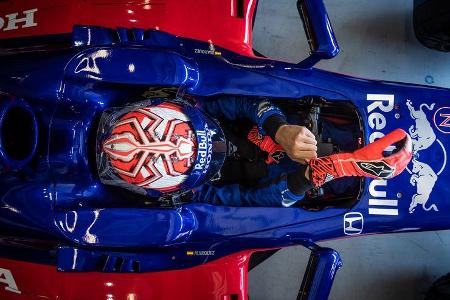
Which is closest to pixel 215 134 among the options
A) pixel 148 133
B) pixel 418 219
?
pixel 148 133

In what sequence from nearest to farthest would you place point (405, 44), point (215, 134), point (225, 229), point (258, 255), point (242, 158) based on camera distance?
1. point (215, 134)
2. point (225, 229)
3. point (242, 158)
4. point (258, 255)
5. point (405, 44)

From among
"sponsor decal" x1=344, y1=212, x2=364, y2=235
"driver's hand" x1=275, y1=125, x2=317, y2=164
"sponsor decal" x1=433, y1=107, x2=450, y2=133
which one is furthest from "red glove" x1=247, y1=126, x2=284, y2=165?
"sponsor decal" x1=433, y1=107, x2=450, y2=133

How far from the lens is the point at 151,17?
1.98m

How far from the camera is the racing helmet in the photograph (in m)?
1.43

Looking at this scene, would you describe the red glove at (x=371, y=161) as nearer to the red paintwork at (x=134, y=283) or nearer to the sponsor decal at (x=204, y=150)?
the sponsor decal at (x=204, y=150)

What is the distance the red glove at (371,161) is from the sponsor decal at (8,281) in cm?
131

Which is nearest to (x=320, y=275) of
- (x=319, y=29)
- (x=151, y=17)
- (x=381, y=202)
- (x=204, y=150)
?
(x=381, y=202)

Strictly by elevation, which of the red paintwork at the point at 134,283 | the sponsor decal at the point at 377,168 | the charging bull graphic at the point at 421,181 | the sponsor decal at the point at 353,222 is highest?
the sponsor decal at the point at 377,168

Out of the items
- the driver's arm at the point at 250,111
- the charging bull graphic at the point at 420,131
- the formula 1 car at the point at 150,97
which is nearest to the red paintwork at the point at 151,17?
the formula 1 car at the point at 150,97

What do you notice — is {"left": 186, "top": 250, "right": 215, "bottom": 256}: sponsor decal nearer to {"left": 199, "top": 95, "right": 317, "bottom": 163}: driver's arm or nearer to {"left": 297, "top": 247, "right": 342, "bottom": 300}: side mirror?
{"left": 297, "top": 247, "right": 342, "bottom": 300}: side mirror

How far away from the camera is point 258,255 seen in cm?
240

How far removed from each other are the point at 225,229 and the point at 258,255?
0.63 meters

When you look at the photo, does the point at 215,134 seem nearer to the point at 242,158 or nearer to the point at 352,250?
the point at 242,158

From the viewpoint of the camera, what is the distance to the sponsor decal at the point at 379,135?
1.89 metres
